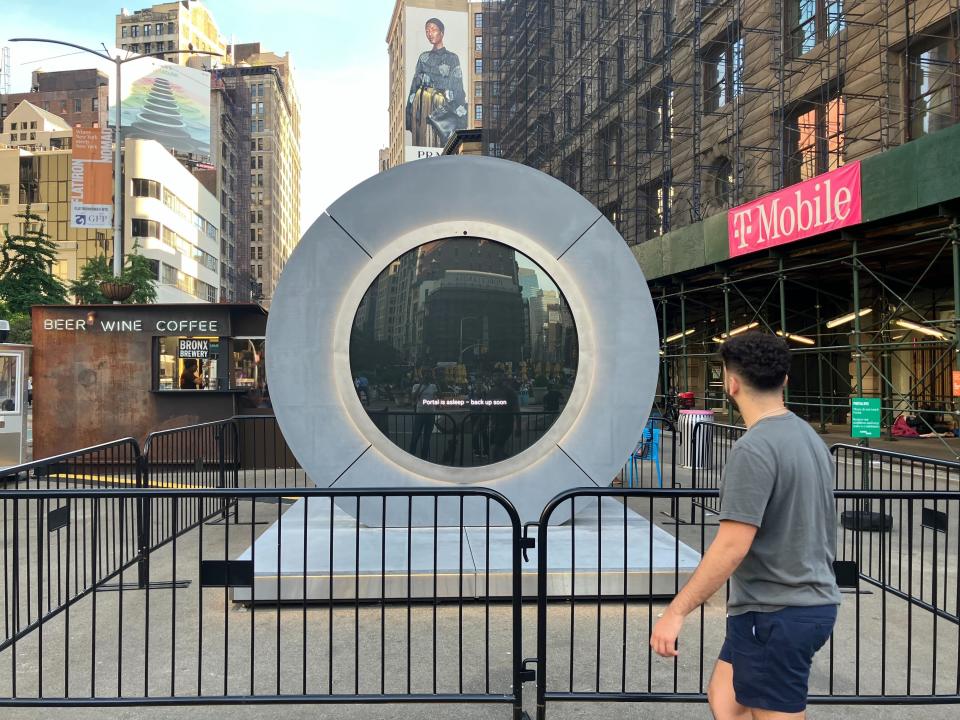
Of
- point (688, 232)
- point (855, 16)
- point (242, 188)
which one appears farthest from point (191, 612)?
point (242, 188)

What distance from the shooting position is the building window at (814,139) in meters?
19.0

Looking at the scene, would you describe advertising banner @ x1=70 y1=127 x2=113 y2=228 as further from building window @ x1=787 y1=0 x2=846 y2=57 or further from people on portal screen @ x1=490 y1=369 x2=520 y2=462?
building window @ x1=787 y1=0 x2=846 y2=57

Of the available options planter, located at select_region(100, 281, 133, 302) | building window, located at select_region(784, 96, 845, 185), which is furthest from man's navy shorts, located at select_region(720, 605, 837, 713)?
building window, located at select_region(784, 96, 845, 185)

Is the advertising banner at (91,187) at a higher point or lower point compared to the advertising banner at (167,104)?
lower

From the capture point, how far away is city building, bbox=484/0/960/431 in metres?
15.4

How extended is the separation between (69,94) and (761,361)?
368 ft

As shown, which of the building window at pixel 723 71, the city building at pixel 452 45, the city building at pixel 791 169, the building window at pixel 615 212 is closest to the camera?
the city building at pixel 791 169

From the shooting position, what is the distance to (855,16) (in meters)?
18.1

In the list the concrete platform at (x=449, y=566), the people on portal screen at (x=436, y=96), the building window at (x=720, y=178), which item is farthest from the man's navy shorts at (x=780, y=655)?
the people on portal screen at (x=436, y=96)

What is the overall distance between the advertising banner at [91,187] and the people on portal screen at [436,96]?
69885 mm

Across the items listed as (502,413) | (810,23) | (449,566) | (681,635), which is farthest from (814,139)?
(449,566)

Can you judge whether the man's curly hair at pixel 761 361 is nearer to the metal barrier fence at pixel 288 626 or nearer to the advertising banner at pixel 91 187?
the metal barrier fence at pixel 288 626

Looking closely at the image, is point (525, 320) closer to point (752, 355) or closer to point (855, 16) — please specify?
point (752, 355)

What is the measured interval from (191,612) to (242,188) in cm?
9686
